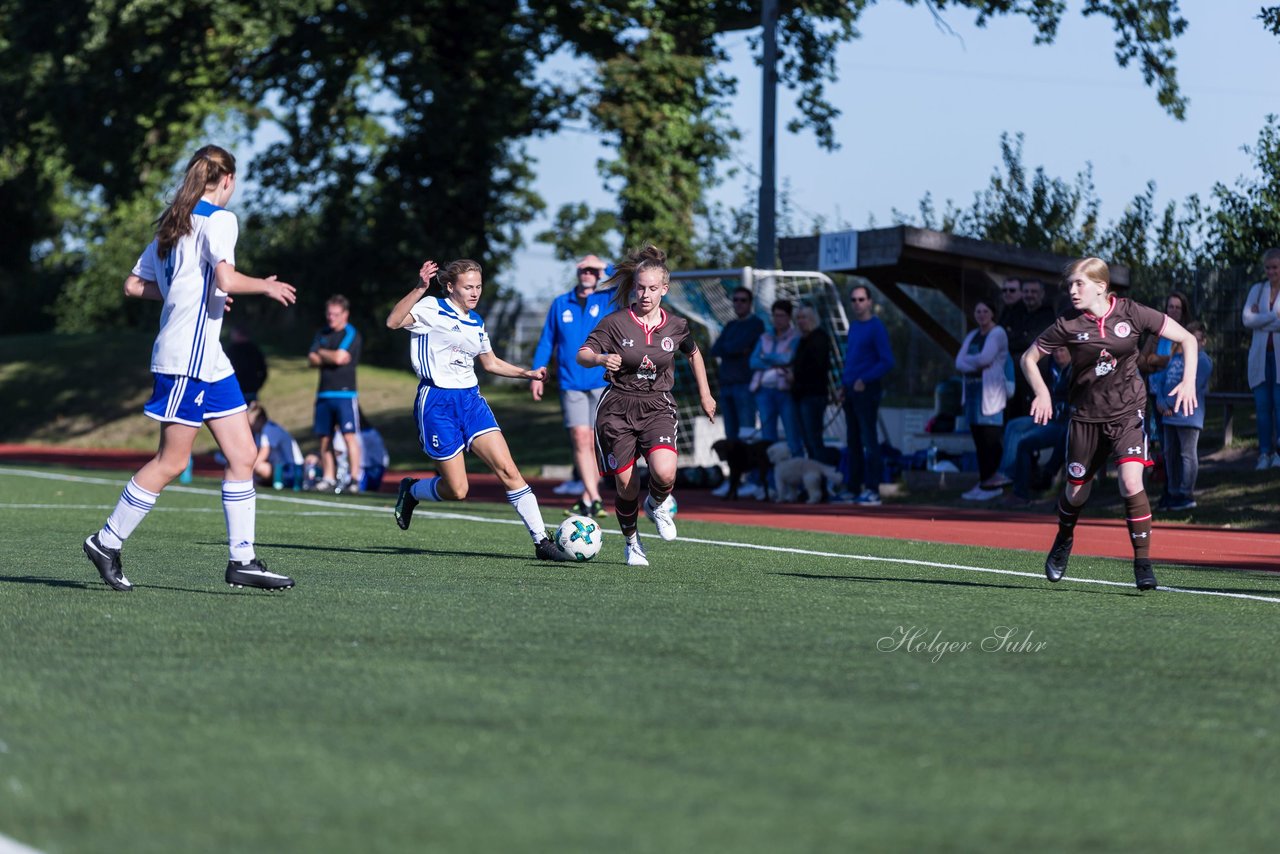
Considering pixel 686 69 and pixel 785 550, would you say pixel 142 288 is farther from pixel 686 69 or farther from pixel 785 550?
pixel 686 69

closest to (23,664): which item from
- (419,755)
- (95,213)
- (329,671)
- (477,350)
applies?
(329,671)

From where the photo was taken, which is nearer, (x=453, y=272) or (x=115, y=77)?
(x=453, y=272)

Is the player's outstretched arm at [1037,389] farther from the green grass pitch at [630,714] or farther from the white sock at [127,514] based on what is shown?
the white sock at [127,514]

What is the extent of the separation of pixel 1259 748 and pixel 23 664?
4.05 meters

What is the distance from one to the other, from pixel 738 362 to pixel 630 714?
14.2 m

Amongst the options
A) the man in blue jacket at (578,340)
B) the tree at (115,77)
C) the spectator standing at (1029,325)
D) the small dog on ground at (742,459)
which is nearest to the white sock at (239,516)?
the man in blue jacket at (578,340)

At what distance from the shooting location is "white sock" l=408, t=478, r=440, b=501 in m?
11.3

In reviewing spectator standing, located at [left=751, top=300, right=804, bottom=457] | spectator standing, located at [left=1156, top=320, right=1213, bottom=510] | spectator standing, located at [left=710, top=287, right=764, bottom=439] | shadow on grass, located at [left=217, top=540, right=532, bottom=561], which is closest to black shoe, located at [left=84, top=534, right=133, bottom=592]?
shadow on grass, located at [left=217, top=540, right=532, bottom=561]

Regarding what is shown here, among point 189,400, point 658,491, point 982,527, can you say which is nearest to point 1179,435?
point 982,527

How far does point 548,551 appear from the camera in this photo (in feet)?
34.8

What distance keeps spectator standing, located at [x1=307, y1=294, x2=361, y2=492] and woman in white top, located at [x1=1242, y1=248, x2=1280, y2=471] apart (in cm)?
931

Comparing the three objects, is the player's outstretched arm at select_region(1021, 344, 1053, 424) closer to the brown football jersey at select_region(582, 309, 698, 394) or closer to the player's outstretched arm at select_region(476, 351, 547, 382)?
the brown football jersey at select_region(582, 309, 698, 394)

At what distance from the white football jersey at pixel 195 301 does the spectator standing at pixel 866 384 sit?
10.2 metres

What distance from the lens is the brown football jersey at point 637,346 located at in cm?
1038
